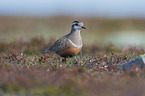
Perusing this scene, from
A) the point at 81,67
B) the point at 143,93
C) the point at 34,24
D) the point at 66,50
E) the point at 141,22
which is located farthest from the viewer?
the point at 141,22

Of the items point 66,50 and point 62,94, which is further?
point 66,50

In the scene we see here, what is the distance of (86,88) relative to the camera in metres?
5.06

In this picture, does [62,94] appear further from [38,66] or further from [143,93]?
[38,66]

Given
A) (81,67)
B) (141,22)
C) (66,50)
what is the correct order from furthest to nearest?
(141,22), (66,50), (81,67)

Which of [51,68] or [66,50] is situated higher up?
[66,50]

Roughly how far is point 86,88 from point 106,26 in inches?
1182

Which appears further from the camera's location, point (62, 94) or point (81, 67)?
point (81, 67)

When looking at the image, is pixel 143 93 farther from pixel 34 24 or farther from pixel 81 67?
pixel 34 24

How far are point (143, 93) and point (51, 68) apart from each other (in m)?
2.81

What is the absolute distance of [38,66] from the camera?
7195 millimetres

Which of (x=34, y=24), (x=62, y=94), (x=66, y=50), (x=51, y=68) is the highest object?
→ (x=34, y=24)

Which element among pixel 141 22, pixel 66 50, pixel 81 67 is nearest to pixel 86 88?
pixel 81 67

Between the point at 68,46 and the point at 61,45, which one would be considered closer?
the point at 68,46

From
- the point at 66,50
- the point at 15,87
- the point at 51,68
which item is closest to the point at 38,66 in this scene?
the point at 51,68
